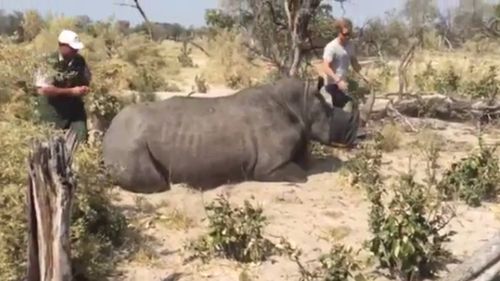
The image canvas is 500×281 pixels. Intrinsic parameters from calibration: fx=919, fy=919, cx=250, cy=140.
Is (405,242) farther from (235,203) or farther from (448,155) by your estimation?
(448,155)

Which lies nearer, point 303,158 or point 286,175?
point 286,175

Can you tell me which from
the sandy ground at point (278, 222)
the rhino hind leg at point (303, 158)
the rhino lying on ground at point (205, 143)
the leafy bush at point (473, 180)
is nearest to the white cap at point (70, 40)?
the rhino lying on ground at point (205, 143)

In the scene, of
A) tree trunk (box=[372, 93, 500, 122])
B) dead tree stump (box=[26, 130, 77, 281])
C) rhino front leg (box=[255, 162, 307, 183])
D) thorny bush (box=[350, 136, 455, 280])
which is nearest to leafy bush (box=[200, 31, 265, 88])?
tree trunk (box=[372, 93, 500, 122])

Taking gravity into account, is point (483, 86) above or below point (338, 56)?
below

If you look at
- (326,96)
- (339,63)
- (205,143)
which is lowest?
(205,143)

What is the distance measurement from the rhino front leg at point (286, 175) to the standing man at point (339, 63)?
1780 millimetres

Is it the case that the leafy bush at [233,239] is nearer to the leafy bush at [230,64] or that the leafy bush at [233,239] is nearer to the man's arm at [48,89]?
the man's arm at [48,89]

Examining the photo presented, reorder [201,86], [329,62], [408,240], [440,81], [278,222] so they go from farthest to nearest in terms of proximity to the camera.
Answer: [201,86]
[440,81]
[329,62]
[278,222]
[408,240]

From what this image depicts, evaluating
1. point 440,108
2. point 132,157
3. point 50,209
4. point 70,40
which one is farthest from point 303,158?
point 50,209

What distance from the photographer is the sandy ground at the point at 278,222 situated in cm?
721

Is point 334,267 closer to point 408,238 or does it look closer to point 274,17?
point 408,238

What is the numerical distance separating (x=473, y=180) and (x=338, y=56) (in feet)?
9.37

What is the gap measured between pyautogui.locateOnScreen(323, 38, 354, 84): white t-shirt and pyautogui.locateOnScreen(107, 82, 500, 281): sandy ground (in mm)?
1630

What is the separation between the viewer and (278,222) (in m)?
8.24
